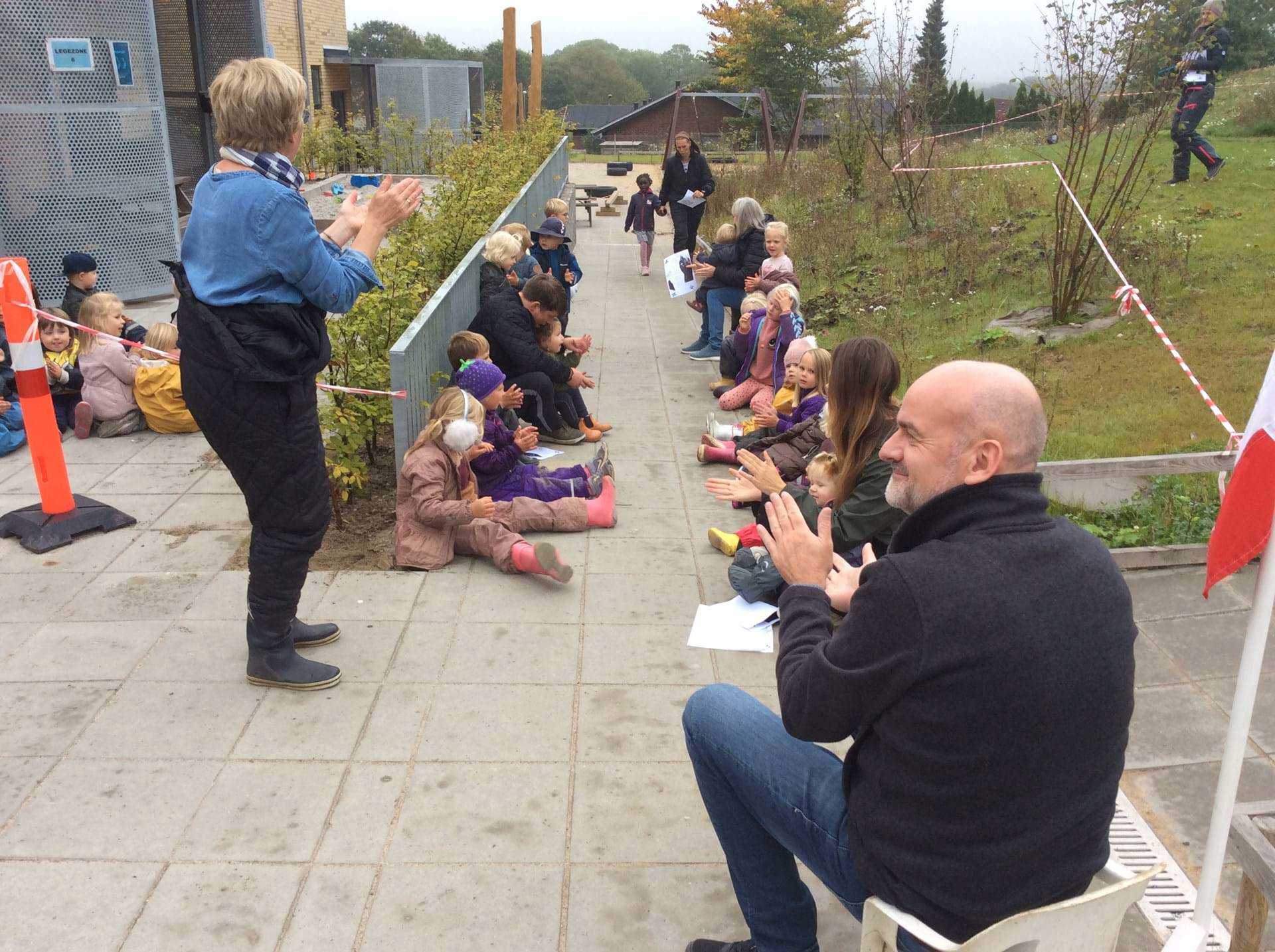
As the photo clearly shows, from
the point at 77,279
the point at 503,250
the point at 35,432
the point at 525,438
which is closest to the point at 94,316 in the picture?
the point at 77,279

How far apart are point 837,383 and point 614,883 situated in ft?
7.63

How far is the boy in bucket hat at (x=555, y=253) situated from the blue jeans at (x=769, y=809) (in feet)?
24.7

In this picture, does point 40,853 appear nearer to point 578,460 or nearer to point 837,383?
point 837,383

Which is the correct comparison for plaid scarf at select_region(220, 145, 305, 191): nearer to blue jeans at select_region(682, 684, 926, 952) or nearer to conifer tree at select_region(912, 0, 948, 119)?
blue jeans at select_region(682, 684, 926, 952)

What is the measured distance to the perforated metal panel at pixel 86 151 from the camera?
33.7ft

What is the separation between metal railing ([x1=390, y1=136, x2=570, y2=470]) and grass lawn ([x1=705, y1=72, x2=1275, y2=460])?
3.67 m

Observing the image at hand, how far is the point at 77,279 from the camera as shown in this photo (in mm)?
8289

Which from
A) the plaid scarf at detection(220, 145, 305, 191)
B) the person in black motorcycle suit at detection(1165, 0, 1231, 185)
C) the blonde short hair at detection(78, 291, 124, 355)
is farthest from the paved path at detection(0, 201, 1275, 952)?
the person in black motorcycle suit at detection(1165, 0, 1231, 185)

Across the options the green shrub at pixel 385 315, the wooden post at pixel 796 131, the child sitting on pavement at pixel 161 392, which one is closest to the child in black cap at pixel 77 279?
the child sitting on pavement at pixel 161 392

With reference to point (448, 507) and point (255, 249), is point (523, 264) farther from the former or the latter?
point (255, 249)

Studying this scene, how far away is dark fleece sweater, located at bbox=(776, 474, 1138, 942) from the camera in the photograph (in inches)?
75.2

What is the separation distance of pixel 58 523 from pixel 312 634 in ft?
6.89

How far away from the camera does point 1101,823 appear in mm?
2061

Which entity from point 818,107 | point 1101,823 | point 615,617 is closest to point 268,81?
point 615,617
